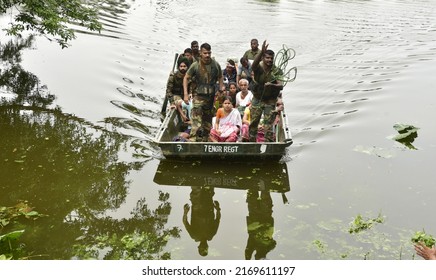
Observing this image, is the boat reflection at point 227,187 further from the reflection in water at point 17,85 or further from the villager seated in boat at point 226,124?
the reflection in water at point 17,85

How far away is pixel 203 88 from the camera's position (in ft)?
31.9

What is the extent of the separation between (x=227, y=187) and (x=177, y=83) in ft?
13.1

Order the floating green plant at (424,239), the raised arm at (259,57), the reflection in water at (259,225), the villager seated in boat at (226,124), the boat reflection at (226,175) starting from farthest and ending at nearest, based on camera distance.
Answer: the villager seated in boat at (226,124) < the boat reflection at (226,175) < the raised arm at (259,57) < the reflection in water at (259,225) < the floating green plant at (424,239)

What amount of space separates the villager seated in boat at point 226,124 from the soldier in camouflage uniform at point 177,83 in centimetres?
204

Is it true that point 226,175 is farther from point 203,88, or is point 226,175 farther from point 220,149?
point 203,88

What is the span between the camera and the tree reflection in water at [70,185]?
23.4ft

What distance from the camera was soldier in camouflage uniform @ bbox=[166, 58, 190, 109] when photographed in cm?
1169

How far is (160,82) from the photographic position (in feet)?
50.3

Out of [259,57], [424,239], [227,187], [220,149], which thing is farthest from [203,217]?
[424,239]

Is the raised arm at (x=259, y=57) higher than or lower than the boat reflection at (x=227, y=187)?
higher

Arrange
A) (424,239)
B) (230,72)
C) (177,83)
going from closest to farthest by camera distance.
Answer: (424,239) < (177,83) < (230,72)

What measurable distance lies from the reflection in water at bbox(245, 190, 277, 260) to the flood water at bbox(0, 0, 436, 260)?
0.03m

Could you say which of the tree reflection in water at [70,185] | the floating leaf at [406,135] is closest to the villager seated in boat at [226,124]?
the tree reflection in water at [70,185]
